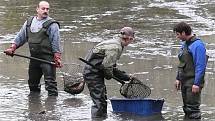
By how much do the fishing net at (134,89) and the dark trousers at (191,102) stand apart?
0.65m

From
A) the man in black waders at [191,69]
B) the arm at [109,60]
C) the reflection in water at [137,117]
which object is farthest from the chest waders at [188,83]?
the arm at [109,60]

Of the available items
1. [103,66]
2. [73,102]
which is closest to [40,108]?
[73,102]

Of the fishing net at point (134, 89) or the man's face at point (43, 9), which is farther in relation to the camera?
the man's face at point (43, 9)

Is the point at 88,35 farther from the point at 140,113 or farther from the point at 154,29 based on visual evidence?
the point at 140,113

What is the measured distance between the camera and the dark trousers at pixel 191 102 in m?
8.88

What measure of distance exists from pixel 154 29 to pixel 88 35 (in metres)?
2.31

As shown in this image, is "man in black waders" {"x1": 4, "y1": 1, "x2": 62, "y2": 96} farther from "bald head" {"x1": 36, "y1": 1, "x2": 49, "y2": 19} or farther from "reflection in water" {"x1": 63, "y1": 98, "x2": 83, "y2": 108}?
"reflection in water" {"x1": 63, "y1": 98, "x2": 83, "y2": 108}

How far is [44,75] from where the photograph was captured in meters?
10.6

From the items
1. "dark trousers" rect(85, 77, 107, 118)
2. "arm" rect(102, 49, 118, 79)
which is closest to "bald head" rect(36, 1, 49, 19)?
"dark trousers" rect(85, 77, 107, 118)

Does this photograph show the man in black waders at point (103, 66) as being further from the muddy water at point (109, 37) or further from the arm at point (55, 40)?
the arm at point (55, 40)

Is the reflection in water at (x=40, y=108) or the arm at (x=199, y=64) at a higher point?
the arm at (x=199, y=64)

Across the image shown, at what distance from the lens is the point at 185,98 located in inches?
356

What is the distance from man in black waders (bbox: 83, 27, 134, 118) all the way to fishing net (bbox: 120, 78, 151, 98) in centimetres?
16

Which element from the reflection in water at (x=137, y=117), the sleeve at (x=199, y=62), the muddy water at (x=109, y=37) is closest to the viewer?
the sleeve at (x=199, y=62)
